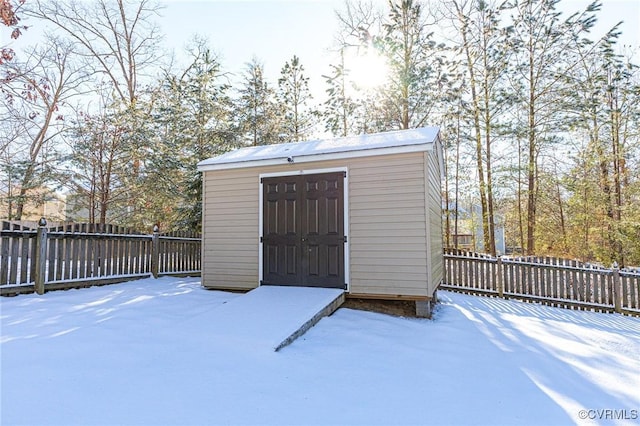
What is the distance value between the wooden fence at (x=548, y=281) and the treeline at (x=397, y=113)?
4871 millimetres

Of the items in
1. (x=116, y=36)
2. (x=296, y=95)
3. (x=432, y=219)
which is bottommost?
(x=432, y=219)

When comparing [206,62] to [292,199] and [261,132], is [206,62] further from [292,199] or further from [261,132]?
[292,199]

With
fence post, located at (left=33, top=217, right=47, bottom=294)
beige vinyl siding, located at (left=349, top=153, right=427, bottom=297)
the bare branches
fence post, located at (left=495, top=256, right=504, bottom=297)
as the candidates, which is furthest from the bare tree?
fence post, located at (left=495, top=256, right=504, bottom=297)

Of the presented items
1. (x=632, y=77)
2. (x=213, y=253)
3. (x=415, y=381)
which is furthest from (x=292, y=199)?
(x=632, y=77)

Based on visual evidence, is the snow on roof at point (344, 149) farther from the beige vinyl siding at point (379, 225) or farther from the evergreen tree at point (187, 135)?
the evergreen tree at point (187, 135)

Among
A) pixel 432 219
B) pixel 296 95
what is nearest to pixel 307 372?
pixel 432 219

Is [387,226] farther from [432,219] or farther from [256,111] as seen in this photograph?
[256,111]

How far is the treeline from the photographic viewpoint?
33.3ft

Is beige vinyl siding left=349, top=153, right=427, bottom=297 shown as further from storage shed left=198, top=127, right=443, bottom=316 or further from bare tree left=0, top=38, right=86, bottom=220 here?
bare tree left=0, top=38, right=86, bottom=220

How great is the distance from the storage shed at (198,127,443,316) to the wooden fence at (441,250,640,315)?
252 centimetres

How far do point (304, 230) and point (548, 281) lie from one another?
510cm

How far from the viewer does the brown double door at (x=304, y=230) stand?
5355 millimetres

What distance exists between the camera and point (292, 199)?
18.6ft

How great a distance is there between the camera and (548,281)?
267 inches
